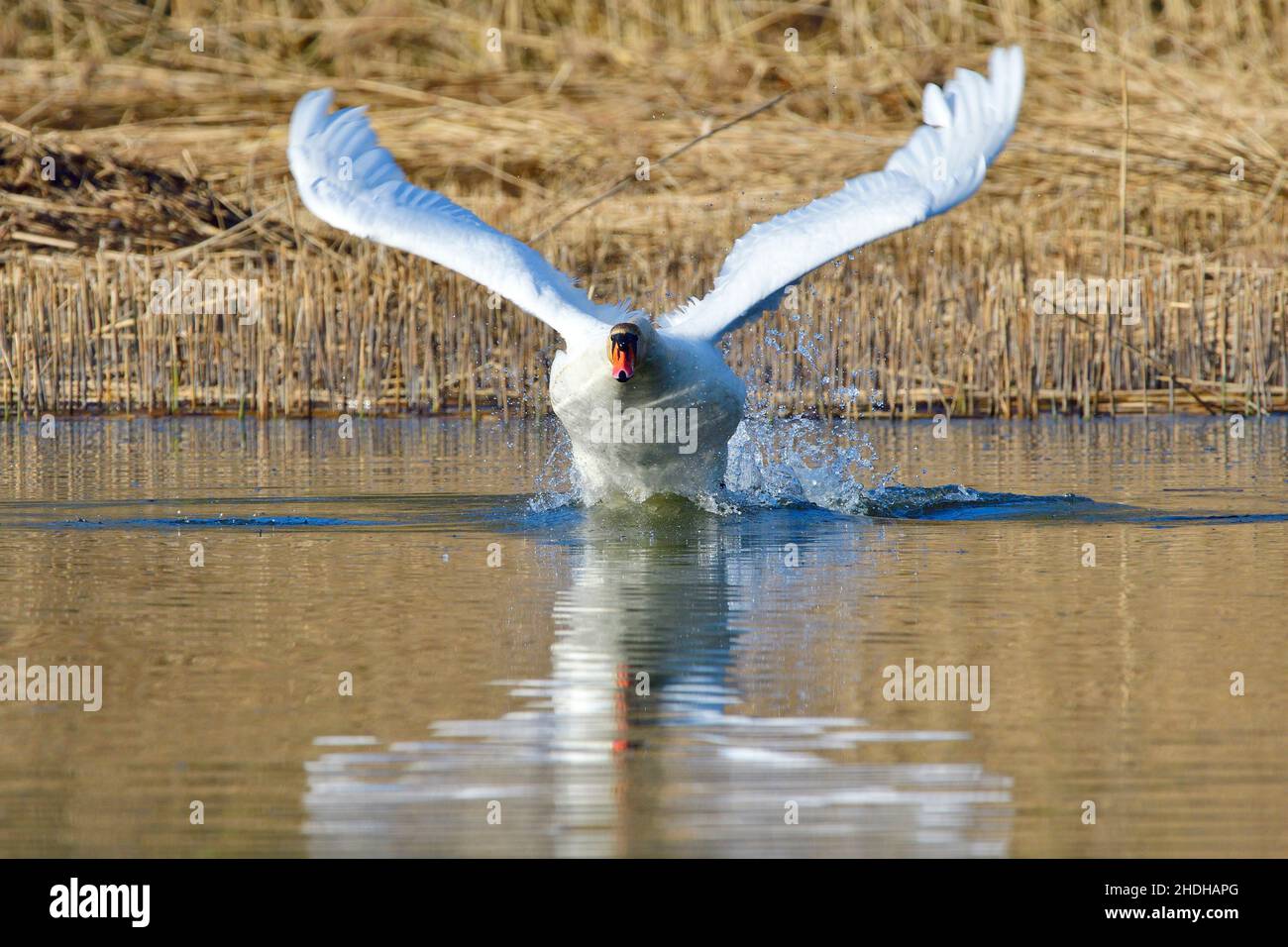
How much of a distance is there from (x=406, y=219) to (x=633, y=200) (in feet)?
39.9

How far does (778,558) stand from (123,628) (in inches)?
127

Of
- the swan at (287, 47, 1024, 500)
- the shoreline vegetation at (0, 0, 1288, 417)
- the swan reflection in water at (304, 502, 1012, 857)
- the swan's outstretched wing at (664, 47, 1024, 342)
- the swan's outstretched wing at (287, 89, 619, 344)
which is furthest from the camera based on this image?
the shoreline vegetation at (0, 0, 1288, 417)

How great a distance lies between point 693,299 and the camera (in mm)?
12633

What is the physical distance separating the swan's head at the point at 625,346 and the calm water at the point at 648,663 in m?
0.85

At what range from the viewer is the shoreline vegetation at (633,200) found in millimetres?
19609

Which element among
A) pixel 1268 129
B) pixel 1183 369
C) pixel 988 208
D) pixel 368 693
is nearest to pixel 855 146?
pixel 988 208

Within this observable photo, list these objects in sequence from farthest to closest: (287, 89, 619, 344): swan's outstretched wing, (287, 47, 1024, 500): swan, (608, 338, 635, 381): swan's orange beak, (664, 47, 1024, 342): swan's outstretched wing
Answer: (287, 89, 619, 344): swan's outstretched wing < (664, 47, 1024, 342): swan's outstretched wing < (287, 47, 1024, 500): swan < (608, 338, 635, 381): swan's orange beak

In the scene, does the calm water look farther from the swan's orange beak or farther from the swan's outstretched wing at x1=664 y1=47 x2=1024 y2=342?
the swan's outstretched wing at x1=664 y1=47 x2=1024 y2=342

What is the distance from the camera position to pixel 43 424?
18625 millimetres

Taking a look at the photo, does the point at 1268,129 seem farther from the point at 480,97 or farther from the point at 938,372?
the point at 480,97

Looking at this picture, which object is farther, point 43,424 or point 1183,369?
point 1183,369

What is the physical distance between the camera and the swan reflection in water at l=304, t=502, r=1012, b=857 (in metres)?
5.48

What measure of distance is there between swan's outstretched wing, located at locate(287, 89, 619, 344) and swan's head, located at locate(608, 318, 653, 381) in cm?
51

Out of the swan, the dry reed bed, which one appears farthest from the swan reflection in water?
the dry reed bed
